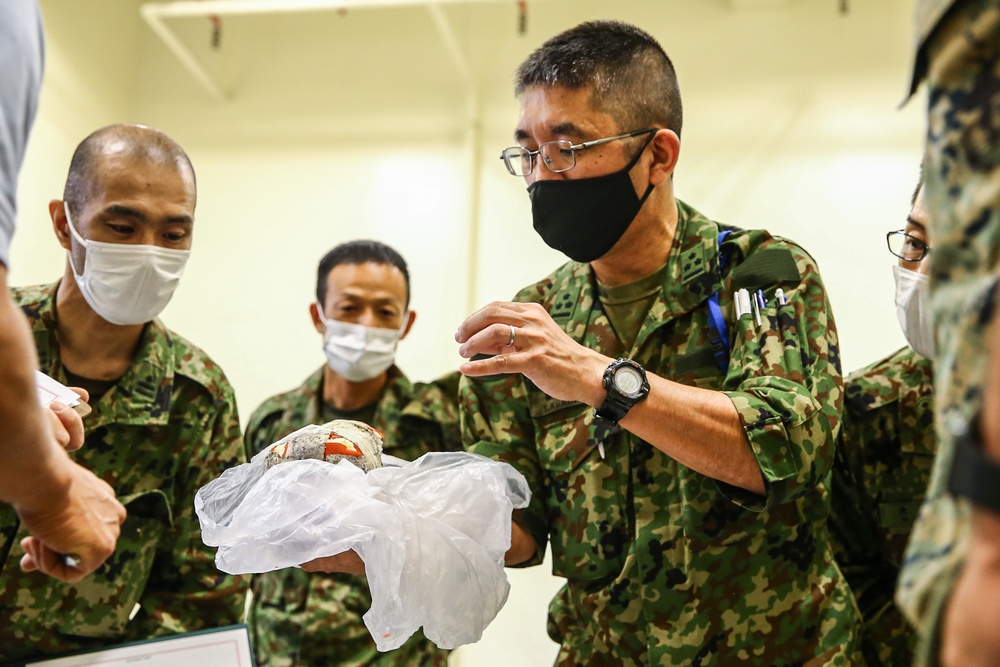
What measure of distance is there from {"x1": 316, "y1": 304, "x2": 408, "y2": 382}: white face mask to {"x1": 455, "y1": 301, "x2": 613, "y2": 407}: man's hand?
46.9 inches

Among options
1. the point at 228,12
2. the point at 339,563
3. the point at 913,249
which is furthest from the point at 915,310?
the point at 228,12

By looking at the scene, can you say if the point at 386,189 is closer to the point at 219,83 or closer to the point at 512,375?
the point at 219,83

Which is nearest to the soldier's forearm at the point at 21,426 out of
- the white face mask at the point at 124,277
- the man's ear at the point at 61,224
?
the white face mask at the point at 124,277

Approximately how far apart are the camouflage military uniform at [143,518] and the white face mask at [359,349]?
552mm

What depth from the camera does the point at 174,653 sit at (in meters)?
1.94

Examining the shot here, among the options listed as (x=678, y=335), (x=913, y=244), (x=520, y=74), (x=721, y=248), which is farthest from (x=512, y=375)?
(x=913, y=244)

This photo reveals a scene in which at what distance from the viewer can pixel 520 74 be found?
2090 mm

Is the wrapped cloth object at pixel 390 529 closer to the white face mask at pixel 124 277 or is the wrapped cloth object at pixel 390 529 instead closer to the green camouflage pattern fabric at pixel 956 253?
the white face mask at pixel 124 277

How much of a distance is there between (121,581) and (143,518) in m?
0.15

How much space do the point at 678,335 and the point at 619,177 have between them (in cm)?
35

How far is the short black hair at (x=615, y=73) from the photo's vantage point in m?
1.95

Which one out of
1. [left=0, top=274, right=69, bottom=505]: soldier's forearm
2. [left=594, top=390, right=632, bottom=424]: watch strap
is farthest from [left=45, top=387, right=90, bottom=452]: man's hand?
[left=594, top=390, right=632, bottom=424]: watch strap

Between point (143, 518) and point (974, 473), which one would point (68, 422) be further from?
point (974, 473)

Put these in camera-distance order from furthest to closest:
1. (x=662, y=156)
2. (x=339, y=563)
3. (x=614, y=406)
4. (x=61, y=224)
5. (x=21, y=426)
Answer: (x=61, y=224)
(x=662, y=156)
(x=339, y=563)
(x=614, y=406)
(x=21, y=426)
